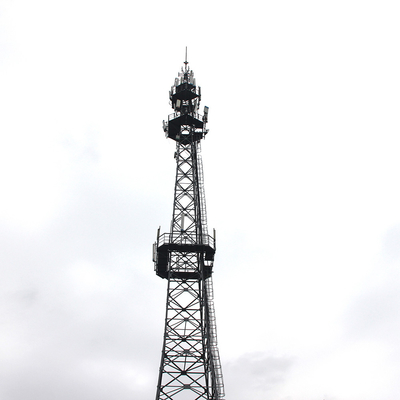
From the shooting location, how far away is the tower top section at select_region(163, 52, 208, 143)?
6219 cm

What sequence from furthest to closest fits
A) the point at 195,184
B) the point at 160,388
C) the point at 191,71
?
1. the point at 191,71
2. the point at 195,184
3. the point at 160,388

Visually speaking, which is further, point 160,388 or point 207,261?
point 207,261

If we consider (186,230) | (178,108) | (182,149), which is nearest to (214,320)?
(186,230)

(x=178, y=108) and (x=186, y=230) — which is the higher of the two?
(x=178, y=108)

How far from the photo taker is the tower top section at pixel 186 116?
2448 inches

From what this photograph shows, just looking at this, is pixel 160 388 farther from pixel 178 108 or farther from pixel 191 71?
pixel 191 71

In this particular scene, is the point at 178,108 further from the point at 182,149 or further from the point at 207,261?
the point at 207,261

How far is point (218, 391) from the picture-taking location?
165 ft

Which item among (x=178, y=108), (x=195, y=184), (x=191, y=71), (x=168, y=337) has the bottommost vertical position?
(x=168, y=337)

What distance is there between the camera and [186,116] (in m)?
61.7

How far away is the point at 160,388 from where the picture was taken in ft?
162

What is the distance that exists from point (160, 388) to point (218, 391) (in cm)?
498

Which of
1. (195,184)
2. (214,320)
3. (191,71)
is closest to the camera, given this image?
(214,320)

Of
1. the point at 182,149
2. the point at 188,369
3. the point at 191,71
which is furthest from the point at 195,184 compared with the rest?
the point at 188,369
